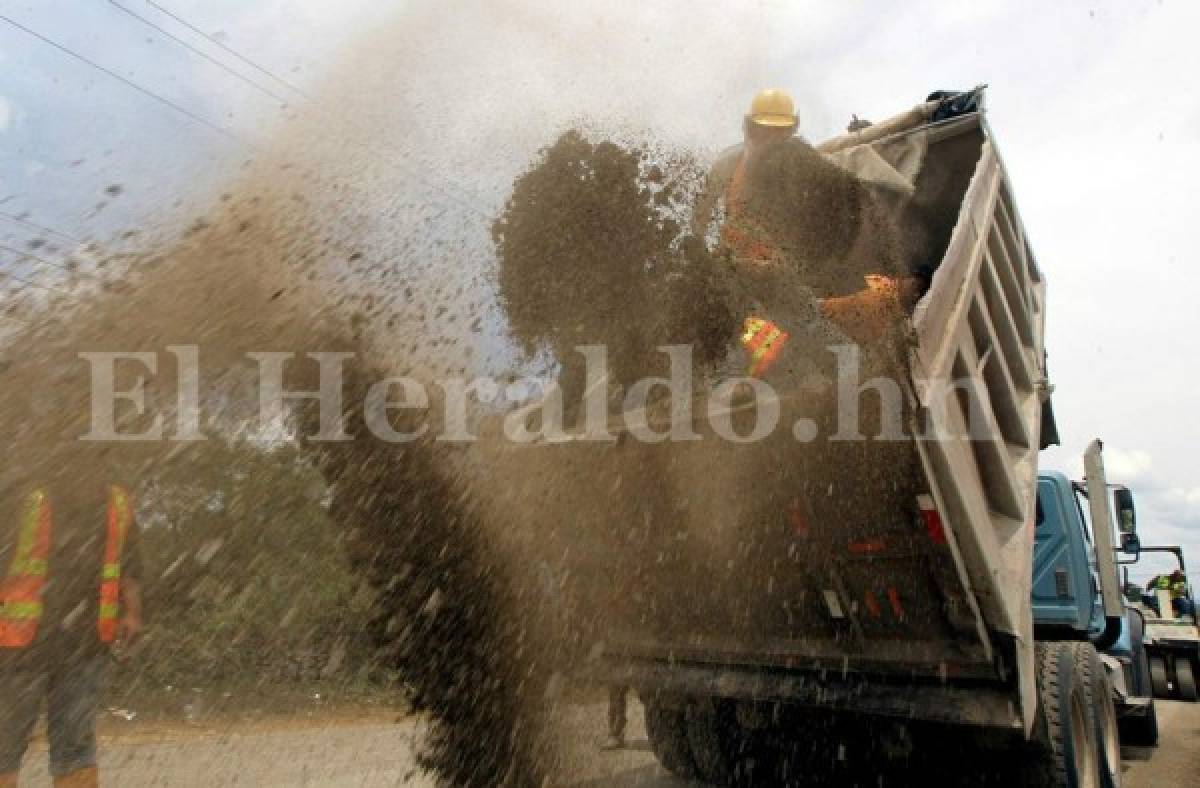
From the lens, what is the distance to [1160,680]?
30.3 ft

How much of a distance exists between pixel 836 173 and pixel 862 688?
2.22 metres

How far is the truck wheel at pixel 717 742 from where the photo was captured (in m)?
4.41

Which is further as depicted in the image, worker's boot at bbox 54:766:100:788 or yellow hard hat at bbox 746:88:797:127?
yellow hard hat at bbox 746:88:797:127

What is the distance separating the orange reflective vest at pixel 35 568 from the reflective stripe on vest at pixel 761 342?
213 centimetres

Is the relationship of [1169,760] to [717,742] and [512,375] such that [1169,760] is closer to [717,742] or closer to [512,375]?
[717,742]

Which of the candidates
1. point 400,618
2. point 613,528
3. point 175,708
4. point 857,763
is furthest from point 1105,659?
point 175,708

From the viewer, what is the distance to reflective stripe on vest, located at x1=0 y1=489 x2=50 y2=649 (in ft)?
8.97

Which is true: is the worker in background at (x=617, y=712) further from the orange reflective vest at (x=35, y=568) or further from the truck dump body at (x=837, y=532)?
the orange reflective vest at (x=35, y=568)

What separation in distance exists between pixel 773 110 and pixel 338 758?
4.86 meters

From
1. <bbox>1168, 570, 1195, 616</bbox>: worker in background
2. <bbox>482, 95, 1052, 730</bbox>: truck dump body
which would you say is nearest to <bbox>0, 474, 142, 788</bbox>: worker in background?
<bbox>482, 95, 1052, 730</bbox>: truck dump body

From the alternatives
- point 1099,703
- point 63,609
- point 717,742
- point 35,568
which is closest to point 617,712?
point 717,742

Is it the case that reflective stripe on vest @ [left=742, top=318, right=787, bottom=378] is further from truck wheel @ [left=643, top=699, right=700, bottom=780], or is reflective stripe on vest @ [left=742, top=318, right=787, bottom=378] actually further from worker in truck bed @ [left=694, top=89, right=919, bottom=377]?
truck wheel @ [left=643, top=699, right=700, bottom=780]

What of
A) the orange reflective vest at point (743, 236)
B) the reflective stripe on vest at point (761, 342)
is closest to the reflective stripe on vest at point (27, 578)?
the reflective stripe on vest at point (761, 342)

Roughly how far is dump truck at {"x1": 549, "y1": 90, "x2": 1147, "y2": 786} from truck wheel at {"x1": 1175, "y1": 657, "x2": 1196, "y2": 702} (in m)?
5.55
